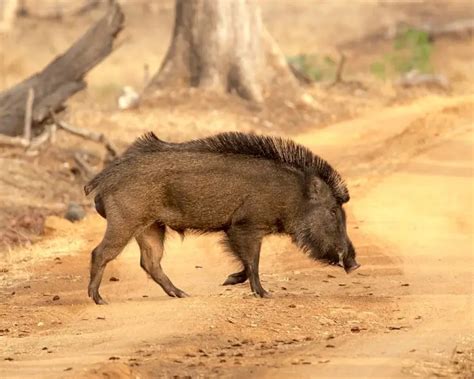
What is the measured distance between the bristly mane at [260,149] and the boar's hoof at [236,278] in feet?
3.10

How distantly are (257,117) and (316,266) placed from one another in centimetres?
977

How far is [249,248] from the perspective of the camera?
394 inches

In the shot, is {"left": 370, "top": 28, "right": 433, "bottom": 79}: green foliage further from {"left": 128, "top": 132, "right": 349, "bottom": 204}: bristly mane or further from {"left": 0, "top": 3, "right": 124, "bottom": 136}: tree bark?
{"left": 128, "top": 132, "right": 349, "bottom": 204}: bristly mane

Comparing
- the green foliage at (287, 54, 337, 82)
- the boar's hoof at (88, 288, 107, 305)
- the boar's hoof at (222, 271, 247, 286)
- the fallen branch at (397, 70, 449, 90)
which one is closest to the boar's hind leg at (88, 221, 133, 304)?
the boar's hoof at (88, 288, 107, 305)

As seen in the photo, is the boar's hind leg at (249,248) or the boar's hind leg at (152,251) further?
the boar's hind leg at (152,251)

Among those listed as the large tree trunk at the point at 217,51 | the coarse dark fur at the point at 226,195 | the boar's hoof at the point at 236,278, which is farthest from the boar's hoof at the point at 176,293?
the large tree trunk at the point at 217,51

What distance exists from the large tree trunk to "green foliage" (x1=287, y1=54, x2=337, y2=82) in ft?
12.2

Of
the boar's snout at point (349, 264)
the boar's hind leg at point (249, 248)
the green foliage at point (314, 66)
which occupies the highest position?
the boar's hind leg at point (249, 248)

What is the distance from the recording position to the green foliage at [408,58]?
87.0 feet

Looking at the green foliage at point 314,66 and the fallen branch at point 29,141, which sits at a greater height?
the fallen branch at point 29,141

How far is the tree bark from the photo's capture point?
1603 cm

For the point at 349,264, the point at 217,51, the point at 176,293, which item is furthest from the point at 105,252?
the point at 217,51

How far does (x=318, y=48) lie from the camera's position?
106ft

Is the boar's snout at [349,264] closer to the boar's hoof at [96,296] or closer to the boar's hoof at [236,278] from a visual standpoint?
the boar's hoof at [236,278]
